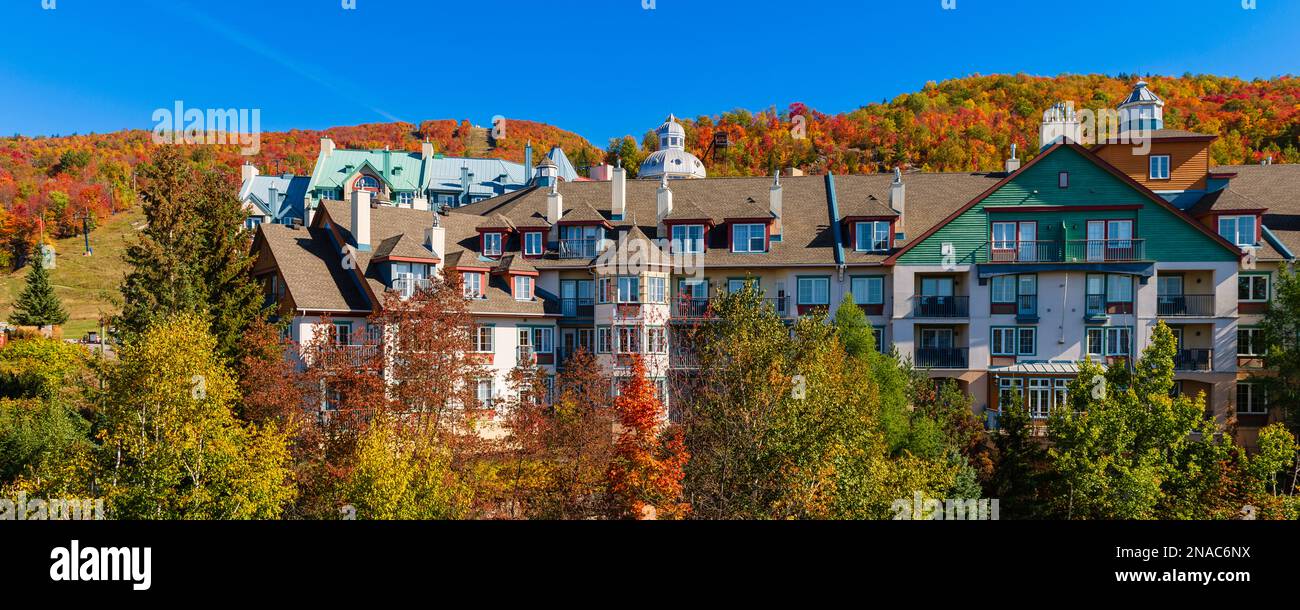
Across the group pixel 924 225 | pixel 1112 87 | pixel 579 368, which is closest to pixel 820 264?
pixel 924 225

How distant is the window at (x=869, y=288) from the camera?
125 ft

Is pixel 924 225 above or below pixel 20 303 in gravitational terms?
above

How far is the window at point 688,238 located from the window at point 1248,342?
25981 mm

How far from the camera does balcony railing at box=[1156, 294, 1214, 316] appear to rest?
117ft

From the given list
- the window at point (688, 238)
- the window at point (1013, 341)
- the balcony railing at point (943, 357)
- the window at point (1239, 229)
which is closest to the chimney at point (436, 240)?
the window at point (688, 238)

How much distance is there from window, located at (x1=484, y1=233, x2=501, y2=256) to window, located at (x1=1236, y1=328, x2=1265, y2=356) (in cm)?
3659

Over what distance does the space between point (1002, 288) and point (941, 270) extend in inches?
121

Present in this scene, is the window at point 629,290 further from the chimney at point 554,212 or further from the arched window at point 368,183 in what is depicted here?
the arched window at point 368,183

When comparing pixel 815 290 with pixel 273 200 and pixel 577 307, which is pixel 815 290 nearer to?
pixel 577 307

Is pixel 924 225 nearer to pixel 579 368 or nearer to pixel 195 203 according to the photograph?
pixel 579 368

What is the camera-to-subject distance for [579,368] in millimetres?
31438

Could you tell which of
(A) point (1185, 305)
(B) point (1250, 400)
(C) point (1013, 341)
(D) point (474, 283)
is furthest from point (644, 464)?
(B) point (1250, 400)
